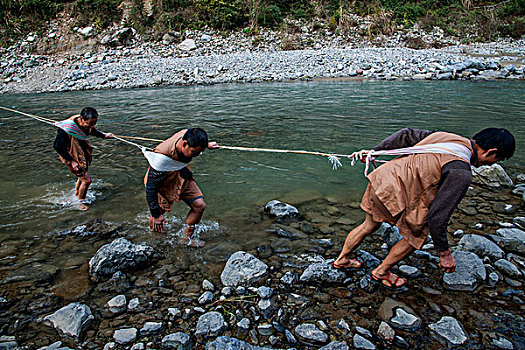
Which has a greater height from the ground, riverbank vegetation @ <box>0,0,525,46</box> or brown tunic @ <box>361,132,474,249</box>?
riverbank vegetation @ <box>0,0,525,46</box>

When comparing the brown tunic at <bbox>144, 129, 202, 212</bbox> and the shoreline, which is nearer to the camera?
the brown tunic at <bbox>144, 129, 202, 212</bbox>

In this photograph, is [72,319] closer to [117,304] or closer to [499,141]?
[117,304]

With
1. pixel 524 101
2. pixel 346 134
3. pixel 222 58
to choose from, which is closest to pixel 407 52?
pixel 524 101

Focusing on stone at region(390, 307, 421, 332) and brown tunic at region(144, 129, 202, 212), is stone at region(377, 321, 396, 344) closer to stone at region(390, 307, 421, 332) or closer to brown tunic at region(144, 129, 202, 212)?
stone at region(390, 307, 421, 332)

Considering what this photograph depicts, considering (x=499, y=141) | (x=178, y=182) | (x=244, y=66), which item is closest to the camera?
(x=499, y=141)

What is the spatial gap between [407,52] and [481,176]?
16.9 meters

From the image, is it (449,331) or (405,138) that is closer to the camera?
(449,331)

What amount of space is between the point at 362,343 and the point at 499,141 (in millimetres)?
1839

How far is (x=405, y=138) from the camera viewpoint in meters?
2.93

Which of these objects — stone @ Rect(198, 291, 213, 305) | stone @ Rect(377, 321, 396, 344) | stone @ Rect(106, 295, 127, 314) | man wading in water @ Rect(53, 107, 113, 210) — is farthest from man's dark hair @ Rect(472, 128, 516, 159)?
man wading in water @ Rect(53, 107, 113, 210)

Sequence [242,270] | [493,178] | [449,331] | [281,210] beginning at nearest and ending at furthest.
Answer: [449,331] < [242,270] < [281,210] < [493,178]

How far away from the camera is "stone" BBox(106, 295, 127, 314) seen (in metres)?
2.83

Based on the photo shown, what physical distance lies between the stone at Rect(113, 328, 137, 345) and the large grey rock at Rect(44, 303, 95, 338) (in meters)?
0.29

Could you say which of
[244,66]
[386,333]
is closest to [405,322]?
[386,333]
